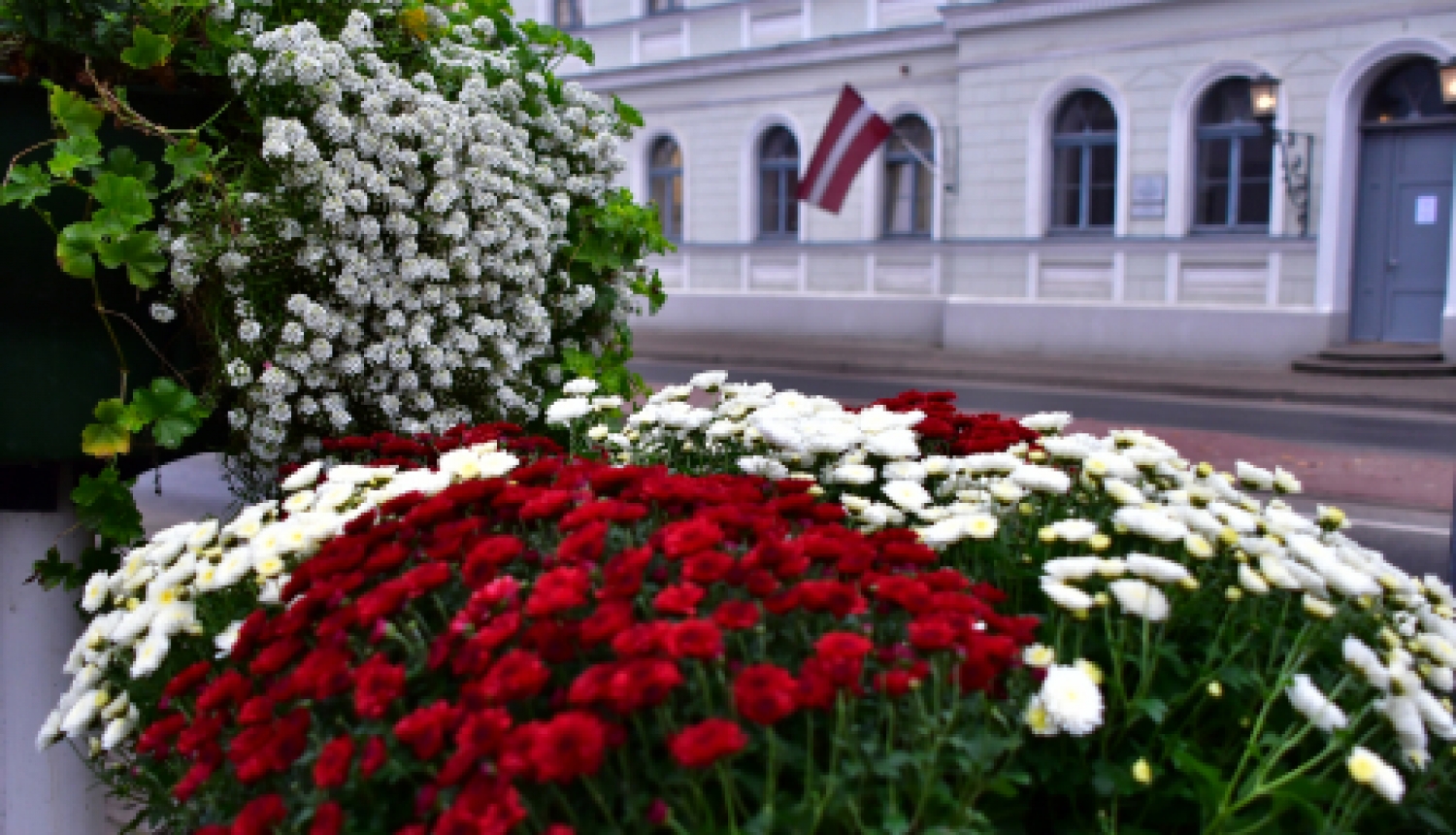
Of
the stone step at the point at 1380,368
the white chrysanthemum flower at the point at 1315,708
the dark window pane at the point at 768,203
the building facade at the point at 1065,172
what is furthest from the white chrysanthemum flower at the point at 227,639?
the dark window pane at the point at 768,203

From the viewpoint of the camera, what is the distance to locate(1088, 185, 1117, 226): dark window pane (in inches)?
614

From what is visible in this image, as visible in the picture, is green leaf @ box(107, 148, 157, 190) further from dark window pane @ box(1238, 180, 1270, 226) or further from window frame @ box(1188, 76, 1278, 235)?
dark window pane @ box(1238, 180, 1270, 226)

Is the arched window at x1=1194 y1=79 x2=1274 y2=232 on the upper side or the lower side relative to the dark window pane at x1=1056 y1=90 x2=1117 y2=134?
lower

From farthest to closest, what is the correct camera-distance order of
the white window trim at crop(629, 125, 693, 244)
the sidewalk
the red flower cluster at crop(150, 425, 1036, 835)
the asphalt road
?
the white window trim at crop(629, 125, 693, 244)
the sidewalk
the asphalt road
the red flower cluster at crop(150, 425, 1036, 835)

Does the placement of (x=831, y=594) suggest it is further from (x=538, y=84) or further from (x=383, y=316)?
(x=538, y=84)

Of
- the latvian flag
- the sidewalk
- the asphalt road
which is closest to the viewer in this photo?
the asphalt road

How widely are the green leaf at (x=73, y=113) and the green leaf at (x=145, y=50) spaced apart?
4.5 inches

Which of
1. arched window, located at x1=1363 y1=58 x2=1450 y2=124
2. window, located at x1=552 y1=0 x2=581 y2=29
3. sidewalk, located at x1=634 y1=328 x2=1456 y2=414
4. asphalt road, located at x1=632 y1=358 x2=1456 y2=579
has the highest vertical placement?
window, located at x1=552 y1=0 x2=581 y2=29

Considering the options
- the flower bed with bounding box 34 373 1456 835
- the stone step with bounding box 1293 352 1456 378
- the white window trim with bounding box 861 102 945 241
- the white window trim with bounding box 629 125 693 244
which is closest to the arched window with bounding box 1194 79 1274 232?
the stone step with bounding box 1293 352 1456 378

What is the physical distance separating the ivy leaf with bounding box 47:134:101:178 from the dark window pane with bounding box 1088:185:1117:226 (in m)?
14.4

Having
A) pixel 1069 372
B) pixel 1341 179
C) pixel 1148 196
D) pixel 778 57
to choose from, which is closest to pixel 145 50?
pixel 1069 372

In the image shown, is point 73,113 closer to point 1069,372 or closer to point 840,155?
point 1069,372

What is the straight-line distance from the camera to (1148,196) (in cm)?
1498

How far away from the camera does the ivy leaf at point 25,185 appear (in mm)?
2275
